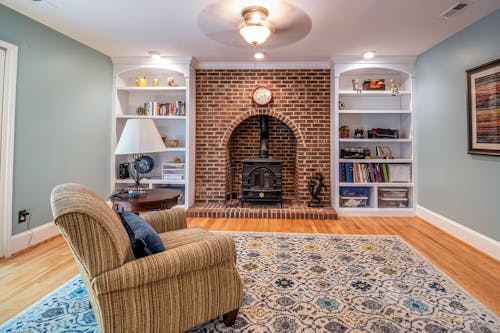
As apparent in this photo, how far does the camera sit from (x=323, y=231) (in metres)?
3.48

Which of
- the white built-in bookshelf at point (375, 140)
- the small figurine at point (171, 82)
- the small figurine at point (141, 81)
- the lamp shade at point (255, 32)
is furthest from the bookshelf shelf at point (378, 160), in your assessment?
the small figurine at point (141, 81)

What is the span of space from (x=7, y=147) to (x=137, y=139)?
1483mm

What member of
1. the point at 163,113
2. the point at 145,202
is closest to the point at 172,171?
the point at 163,113

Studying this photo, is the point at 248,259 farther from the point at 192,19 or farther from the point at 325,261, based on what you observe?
the point at 192,19

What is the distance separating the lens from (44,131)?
10.1 feet

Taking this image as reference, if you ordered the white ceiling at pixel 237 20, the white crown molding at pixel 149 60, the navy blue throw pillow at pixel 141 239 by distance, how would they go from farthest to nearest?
the white crown molding at pixel 149 60 < the white ceiling at pixel 237 20 < the navy blue throw pillow at pixel 141 239

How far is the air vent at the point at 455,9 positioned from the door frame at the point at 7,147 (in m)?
4.30

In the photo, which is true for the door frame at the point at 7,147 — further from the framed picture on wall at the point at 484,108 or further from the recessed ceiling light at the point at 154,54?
the framed picture on wall at the point at 484,108

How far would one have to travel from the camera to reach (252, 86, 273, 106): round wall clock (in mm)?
4441

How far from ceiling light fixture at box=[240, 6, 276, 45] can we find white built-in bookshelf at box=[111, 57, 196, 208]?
1.73 meters

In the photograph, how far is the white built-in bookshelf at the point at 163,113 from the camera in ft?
14.1

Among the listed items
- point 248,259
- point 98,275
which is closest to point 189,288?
point 98,275

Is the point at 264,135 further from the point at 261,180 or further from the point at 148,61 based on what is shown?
the point at 148,61

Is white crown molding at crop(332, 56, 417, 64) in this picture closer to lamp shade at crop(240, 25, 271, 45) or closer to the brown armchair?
lamp shade at crop(240, 25, 271, 45)
